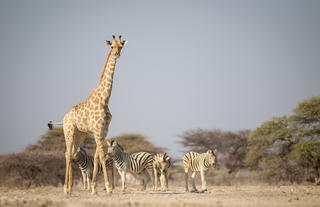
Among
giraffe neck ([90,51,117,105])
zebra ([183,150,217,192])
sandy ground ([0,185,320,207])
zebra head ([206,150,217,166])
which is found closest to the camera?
sandy ground ([0,185,320,207])

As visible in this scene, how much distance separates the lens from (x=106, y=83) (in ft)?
33.1

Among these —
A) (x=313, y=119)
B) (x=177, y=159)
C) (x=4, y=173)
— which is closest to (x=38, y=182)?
(x=4, y=173)

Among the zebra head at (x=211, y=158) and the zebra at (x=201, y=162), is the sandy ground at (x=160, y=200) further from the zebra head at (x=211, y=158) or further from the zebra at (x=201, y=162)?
the zebra at (x=201, y=162)

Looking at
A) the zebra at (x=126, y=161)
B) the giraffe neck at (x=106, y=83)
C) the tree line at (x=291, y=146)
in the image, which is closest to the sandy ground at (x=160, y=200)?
the zebra at (x=126, y=161)

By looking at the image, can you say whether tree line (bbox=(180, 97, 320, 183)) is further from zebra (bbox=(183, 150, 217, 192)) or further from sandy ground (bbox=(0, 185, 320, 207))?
sandy ground (bbox=(0, 185, 320, 207))

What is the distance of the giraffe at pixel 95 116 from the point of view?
9.54 metres

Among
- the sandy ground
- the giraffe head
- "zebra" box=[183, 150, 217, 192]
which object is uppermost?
the giraffe head

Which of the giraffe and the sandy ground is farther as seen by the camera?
the giraffe

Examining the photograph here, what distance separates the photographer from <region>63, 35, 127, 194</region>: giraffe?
9.54 m

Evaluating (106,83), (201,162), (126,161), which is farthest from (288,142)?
(106,83)

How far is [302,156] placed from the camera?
19047 millimetres

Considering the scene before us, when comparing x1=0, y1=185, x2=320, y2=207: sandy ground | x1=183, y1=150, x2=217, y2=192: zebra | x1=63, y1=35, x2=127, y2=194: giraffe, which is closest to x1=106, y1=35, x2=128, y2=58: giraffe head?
x1=63, y1=35, x2=127, y2=194: giraffe

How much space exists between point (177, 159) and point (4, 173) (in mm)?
13733

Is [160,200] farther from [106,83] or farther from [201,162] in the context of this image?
[201,162]
